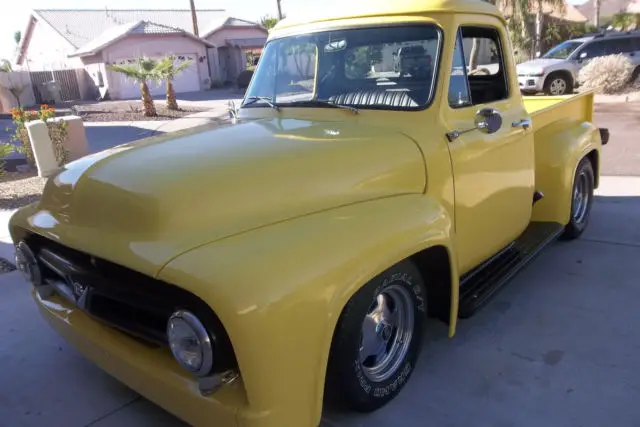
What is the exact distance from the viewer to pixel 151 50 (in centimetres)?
3272

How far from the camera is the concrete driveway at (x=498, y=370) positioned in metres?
2.74

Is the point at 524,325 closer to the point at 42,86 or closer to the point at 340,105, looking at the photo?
the point at 340,105

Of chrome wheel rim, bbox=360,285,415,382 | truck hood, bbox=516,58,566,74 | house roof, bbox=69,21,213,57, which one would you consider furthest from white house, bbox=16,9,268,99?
chrome wheel rim, bbox=360,285,415,382

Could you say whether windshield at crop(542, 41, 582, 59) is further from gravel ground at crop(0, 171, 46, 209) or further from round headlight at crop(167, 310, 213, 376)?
round headlight at crop(167, 310, 213, 376)

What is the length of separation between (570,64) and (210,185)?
17.6 m

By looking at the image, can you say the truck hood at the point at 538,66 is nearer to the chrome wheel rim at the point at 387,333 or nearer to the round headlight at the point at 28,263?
the chrome wheel rim at the point at 387,333

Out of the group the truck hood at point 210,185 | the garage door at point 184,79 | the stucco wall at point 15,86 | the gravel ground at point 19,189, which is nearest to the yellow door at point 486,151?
the truck hood at point 210,185

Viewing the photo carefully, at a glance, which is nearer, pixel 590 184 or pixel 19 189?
pixel 590 184

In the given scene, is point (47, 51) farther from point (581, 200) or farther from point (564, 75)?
point (581, 200)

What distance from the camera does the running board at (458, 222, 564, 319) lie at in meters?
3.14

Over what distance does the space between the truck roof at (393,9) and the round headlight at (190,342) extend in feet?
7.09

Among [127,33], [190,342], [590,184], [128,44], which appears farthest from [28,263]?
[128,44]

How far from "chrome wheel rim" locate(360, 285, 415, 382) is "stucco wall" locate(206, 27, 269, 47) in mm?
39210

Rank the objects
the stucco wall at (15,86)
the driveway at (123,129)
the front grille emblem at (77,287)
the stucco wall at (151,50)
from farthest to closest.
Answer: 1. the stucco wall at (151,50)
2. the stucco wall at (15,86)
3. the driveway at (123,129)
4. the front grille emblem at (77,287)
